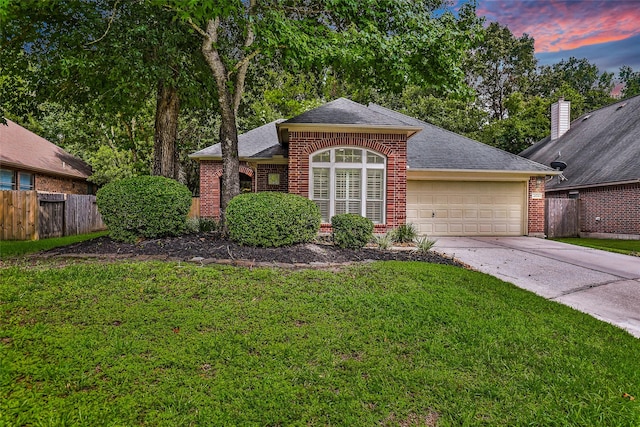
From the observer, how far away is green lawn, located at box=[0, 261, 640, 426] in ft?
8.11

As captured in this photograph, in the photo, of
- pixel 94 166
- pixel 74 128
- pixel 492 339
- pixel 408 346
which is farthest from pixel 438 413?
pixel 74 128

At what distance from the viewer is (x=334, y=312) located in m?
4.03

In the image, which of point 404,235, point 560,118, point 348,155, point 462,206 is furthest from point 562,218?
point 348,155

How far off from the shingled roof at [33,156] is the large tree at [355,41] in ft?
36.0

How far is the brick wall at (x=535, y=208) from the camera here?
12883 mm

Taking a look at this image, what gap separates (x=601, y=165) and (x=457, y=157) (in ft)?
23.9

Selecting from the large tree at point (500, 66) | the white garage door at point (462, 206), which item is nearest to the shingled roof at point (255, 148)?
the white garage door at point (462, 206)

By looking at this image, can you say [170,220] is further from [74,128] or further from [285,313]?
[74,128]

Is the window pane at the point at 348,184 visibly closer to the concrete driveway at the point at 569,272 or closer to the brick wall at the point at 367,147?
the brick wall at the point at 367,147

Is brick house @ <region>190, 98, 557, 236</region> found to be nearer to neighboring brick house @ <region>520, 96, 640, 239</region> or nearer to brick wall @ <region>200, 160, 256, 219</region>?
brick wall @ <region>200, 160, 256, 219</region>

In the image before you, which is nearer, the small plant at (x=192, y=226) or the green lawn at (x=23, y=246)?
the green lawn at (x=23, y=246)

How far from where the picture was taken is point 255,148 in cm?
1471

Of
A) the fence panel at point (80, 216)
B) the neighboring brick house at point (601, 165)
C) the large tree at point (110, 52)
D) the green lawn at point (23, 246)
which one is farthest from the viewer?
the neighboring brick house at point (601, 165)

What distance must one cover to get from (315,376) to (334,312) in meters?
1.20
